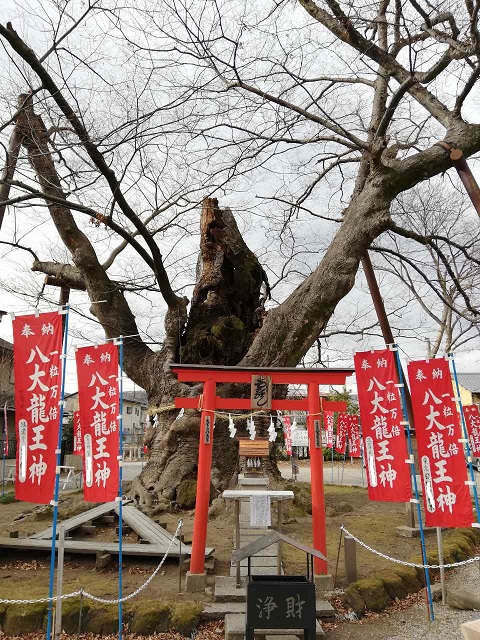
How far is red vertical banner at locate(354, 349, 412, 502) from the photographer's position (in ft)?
19.6

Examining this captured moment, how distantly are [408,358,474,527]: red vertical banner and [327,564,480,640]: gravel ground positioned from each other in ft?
3.36

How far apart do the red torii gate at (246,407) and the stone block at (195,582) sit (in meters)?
0.11

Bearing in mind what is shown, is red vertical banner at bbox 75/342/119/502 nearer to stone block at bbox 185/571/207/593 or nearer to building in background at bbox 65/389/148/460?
stone block at bbox 185/571/207/593

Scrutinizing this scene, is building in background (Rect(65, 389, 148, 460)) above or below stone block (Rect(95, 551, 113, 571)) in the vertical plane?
above

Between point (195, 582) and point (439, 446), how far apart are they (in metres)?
3.48

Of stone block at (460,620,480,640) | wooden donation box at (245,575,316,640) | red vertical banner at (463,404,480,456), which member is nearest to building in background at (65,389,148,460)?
red vertical banner at (463,404,480,456)

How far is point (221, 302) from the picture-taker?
1233cm

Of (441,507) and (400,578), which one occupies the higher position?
(441,507)

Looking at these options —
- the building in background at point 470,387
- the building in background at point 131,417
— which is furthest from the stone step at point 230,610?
the building in background at point 131,417

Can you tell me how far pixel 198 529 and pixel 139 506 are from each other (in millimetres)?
3630

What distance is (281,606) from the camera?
4152mm

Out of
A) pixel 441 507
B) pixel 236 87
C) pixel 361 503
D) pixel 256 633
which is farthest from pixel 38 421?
pixel 361 503

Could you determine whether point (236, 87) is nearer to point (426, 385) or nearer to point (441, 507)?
point (426, 385)

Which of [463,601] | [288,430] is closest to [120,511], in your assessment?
[463,601]
